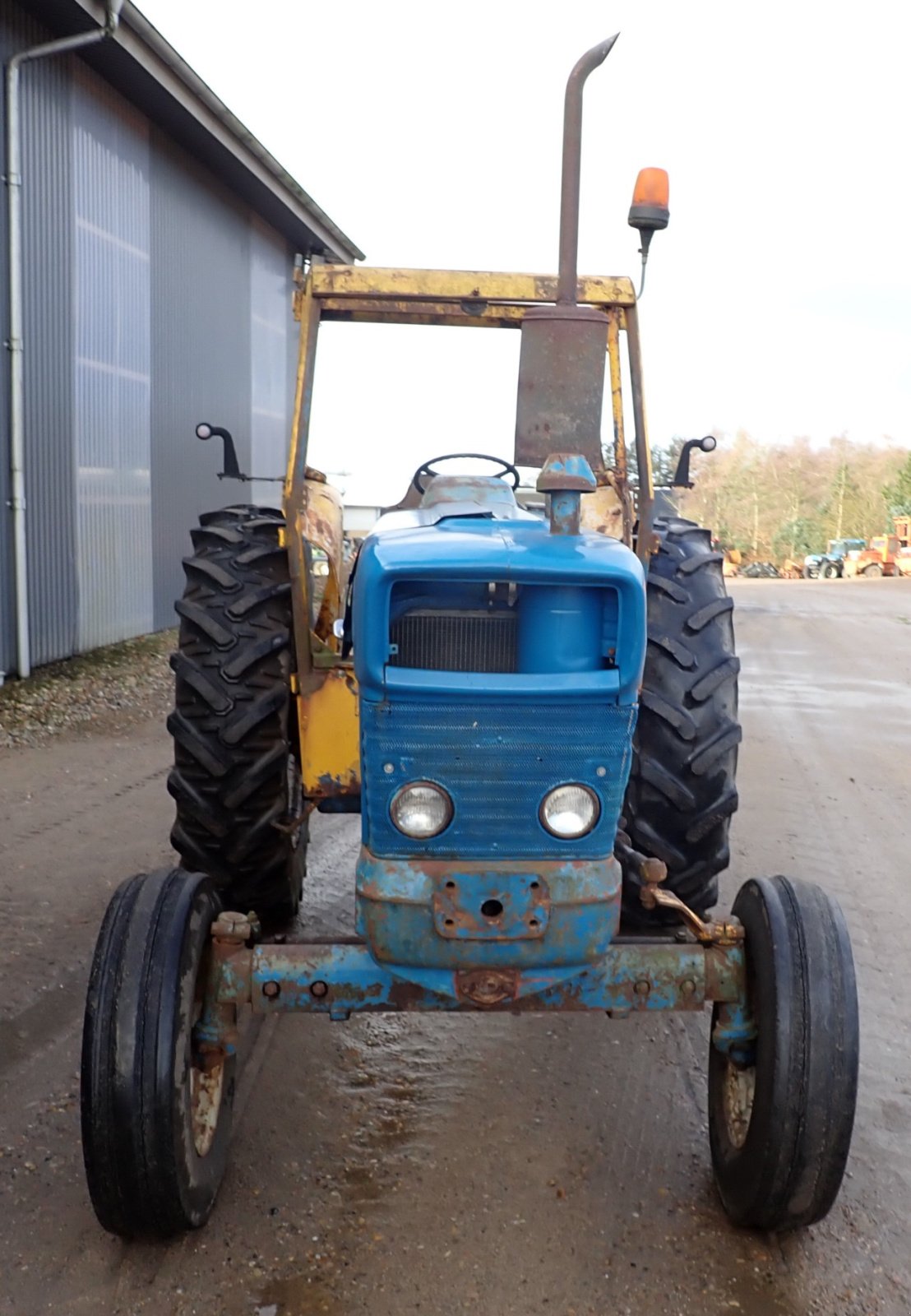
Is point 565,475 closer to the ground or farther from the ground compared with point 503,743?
farther from the ground

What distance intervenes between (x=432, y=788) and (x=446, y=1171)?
1091 mm

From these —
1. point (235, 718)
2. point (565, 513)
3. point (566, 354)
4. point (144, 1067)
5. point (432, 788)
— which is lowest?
point (144, 1067)

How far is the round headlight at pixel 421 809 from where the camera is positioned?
245cm

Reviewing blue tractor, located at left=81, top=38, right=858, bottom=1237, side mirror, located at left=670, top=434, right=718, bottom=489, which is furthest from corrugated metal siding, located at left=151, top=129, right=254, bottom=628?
blue tractor, located at left=81, top=38, right=858, bottom=1237

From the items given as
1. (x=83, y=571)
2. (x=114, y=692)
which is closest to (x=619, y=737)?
(x=114, y=692)

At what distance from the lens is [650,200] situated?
3223mm

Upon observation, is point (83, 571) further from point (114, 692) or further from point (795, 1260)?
point (795, 1260)

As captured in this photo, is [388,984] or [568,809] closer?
[568,809]

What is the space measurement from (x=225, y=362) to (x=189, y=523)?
7.13ft

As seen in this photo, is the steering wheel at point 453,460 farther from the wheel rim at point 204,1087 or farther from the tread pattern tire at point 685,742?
the wheel rim at point 204,1087

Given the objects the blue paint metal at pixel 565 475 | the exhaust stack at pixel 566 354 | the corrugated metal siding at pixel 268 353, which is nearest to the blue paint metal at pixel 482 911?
the blue paint metal at pixel 565 475

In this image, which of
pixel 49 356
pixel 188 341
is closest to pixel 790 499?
pixel 188 341

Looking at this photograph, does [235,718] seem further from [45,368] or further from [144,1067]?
[45,368]

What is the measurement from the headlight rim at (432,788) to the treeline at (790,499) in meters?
38.1
